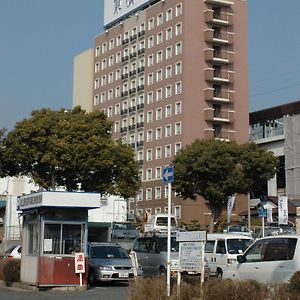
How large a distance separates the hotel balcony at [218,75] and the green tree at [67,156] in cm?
3908

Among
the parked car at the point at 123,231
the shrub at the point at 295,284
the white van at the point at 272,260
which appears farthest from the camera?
the parked car at the point at 123,231

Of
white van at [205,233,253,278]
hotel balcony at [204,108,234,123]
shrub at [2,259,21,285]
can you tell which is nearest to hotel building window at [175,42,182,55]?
hotel balcony at [204,108,234,123]

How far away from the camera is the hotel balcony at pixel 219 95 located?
275ft

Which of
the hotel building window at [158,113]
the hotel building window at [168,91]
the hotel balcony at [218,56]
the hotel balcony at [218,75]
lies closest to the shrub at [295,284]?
the hotel balcony at [218,75]

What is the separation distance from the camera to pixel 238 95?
86562 mm

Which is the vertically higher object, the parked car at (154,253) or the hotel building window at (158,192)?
the hotel building window at (158,192)

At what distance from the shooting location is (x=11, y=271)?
23328 millimetres

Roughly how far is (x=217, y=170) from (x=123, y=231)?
541 inches

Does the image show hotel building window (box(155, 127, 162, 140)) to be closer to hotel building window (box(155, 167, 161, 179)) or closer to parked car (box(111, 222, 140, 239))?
hotel building window (box(155, 167, 161, 179))

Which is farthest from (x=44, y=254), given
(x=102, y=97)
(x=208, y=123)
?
(x=102, y=97)

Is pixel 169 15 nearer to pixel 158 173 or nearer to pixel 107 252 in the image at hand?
pixel 158 173

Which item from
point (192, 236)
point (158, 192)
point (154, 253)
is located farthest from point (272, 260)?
point (158, 192)

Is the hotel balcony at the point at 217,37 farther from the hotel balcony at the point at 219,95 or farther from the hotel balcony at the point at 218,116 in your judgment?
the hotel balcony at the point at 218,116

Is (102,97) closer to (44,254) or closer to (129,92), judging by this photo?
(129,92)
